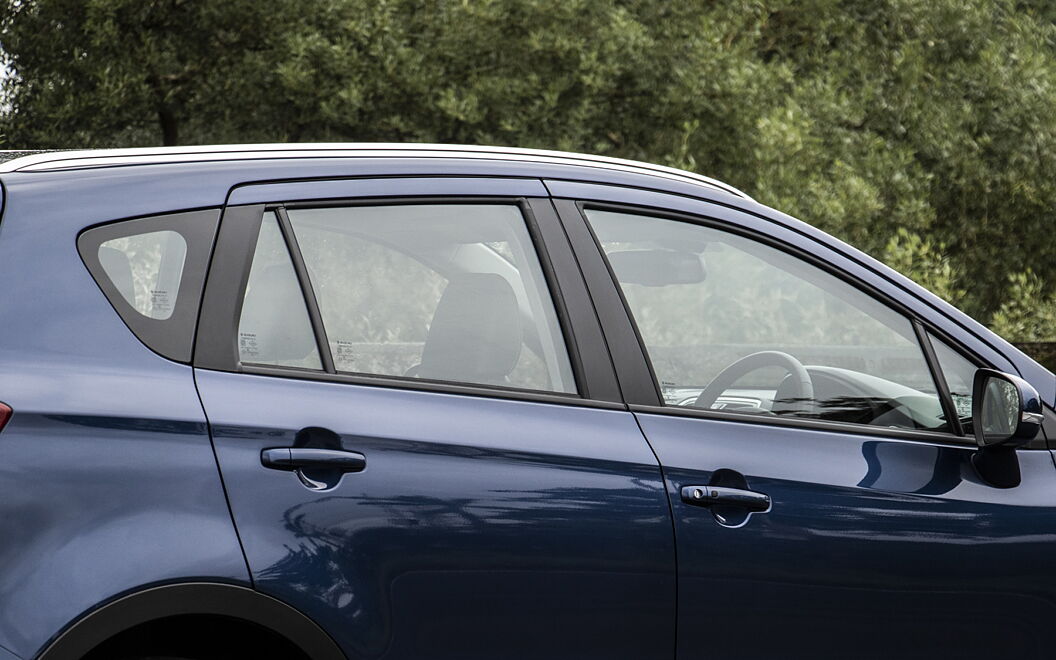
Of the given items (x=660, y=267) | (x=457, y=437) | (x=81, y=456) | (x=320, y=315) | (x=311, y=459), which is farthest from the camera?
(x=660, y=267)

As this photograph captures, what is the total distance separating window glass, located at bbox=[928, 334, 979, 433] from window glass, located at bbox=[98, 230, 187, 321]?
5.35 ft

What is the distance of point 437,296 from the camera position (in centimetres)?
266

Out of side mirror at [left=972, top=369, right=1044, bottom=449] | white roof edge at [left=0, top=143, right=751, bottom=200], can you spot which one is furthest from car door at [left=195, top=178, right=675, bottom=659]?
side mirror at [left=972, top=369, right=1044, bottom=449]

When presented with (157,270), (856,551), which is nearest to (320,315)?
(157,270)

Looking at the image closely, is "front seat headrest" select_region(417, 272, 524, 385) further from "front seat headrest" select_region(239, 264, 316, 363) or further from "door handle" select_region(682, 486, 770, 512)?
"door handle" select_region(682, 486, 770, 512)

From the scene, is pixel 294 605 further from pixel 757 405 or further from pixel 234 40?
pixel 234 40

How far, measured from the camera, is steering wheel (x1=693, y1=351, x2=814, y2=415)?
271 cm

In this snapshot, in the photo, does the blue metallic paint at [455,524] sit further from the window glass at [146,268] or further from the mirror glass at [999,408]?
the mirror glass at [999,408]

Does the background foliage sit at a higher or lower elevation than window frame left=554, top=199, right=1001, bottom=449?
higher

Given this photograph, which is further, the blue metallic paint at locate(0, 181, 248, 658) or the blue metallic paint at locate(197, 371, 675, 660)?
the blue metallic paint at locate(197, 371, 675, 660)

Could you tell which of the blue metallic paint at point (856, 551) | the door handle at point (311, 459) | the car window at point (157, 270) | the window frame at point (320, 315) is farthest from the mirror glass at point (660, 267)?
the car window at point (157, 270)

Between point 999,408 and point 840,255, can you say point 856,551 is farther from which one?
point 840,255

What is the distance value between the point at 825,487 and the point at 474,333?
0.79 metres

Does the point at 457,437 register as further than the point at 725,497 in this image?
No
